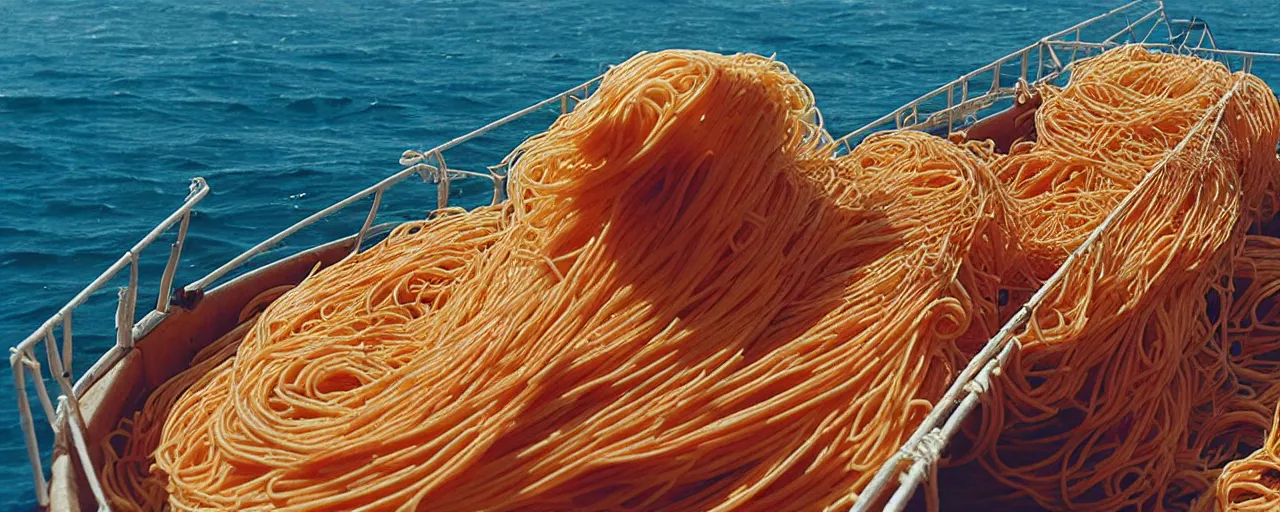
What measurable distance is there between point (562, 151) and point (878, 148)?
2.08 metres

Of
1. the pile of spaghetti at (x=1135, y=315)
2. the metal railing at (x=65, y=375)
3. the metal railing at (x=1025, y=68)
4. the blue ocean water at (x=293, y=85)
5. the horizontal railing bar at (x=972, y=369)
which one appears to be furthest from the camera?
the blue ocean water at (x=293, y=85)

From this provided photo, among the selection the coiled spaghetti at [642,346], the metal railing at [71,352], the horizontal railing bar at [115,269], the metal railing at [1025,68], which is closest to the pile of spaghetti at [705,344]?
the coiled spaghetti at [642,346]

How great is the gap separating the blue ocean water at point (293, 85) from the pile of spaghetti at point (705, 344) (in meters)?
3.00

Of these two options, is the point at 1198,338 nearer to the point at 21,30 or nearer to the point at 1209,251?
the point at 1209,251

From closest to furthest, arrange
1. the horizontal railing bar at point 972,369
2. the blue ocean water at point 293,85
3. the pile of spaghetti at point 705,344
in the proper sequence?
the horizontal railing bar at point 972,369, the pile of spaghetti at point 705,344, the blue ocean water at point 293,85

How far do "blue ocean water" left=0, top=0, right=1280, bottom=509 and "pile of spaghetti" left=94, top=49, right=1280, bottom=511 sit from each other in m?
3.00

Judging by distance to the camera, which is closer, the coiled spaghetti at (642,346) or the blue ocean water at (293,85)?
the coiled spaghetti at (642,346)

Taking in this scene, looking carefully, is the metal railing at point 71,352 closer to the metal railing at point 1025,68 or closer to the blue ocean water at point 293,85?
the blue ocean water at point 293,85

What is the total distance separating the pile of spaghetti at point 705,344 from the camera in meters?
3.93

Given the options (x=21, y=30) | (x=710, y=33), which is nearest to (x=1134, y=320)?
(x=710, y=33)

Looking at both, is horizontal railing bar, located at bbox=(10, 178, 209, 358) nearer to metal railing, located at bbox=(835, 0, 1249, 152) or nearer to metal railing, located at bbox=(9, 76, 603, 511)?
metal railing, located at bbox=(9, 76, 603, 511)

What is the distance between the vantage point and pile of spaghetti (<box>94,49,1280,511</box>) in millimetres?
3930

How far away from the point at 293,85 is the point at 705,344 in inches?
573

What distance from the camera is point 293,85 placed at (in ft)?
56.7
